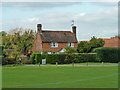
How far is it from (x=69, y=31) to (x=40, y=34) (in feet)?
28.4

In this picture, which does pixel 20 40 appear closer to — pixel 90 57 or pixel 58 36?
pixel 58 36

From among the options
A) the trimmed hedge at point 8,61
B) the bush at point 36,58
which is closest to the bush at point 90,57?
the bush at point 36,58

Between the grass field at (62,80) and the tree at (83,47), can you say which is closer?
the grass field at (62,80)

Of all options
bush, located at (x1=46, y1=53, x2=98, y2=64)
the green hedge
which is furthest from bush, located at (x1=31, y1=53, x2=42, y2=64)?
the green hedge

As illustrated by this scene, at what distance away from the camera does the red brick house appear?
6556 cm

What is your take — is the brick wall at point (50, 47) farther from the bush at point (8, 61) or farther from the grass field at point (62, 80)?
the grass field at point (62, 80)


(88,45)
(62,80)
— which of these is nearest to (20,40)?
(88,45)

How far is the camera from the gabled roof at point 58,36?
66000 mm

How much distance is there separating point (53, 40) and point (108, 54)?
1758 centimetres

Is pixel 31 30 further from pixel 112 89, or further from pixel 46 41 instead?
pixel 112 89

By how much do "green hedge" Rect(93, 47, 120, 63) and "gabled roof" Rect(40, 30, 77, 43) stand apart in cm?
1576

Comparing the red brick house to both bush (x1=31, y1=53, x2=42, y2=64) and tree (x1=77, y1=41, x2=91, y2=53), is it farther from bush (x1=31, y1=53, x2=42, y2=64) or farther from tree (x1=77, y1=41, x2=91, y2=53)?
bush (x1=31, y1=53, x2=42, y2=64)

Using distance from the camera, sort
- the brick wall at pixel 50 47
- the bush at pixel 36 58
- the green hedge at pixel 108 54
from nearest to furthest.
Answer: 1. the bush at pixel 36 58
2. the green hedge at pixel 108 54
3. the brick wall at pixel 50 47

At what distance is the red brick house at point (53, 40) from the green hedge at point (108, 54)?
1560 centimetres
